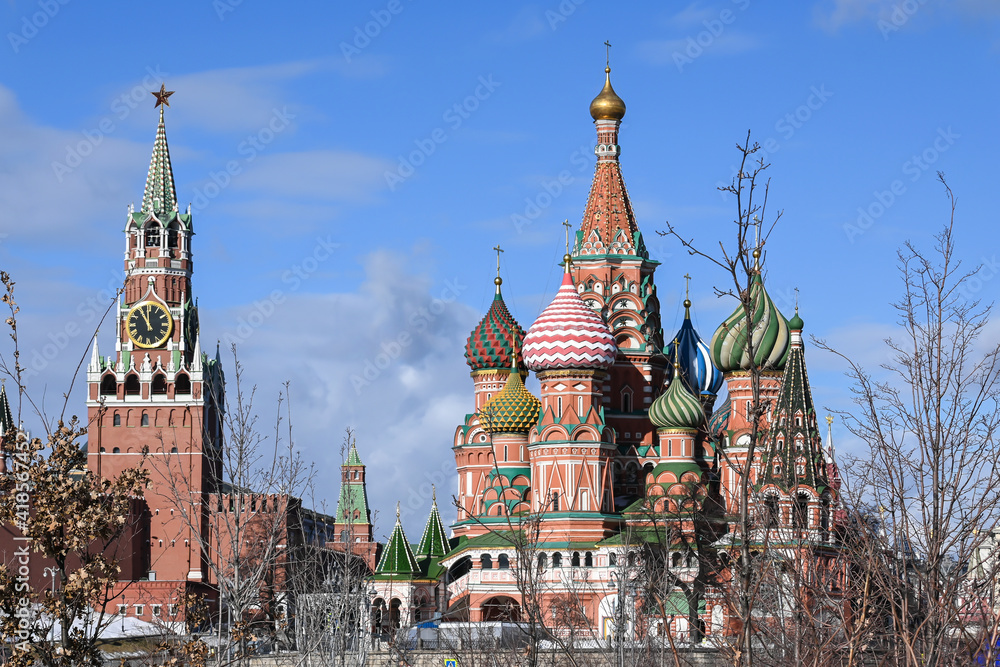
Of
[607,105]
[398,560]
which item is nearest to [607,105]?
[607,105]

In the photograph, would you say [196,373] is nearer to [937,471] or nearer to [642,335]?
[642,335]

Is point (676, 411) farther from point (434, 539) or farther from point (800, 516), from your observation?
point (800, 516)

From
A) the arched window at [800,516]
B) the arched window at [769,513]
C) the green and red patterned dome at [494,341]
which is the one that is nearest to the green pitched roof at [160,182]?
the green and red patterned dome at [494,341]

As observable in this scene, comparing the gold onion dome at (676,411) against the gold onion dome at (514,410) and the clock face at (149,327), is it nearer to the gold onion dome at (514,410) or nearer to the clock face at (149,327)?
the gold onion dome at (514,410)

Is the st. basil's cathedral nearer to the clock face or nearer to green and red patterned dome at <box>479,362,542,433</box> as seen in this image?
green and red patterned dome at <box>479,362,542,433</box>

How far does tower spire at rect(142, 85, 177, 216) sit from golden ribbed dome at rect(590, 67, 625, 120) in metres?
26.6

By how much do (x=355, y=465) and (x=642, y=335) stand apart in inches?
1461

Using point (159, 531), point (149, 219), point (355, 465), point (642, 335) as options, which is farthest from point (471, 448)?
point (355, 465)

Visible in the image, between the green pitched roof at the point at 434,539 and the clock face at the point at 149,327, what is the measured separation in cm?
1949

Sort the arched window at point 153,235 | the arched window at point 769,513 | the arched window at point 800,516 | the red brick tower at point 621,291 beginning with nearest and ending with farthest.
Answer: the arched window at point 769,513, the arched window at point 800,516, the red brick tower at point 621,291, the arched window at point 153,235

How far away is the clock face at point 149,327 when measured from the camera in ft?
237

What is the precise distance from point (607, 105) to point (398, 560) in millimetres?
19037

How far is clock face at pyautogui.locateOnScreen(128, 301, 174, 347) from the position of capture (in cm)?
7212

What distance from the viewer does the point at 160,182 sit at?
74812 mm
